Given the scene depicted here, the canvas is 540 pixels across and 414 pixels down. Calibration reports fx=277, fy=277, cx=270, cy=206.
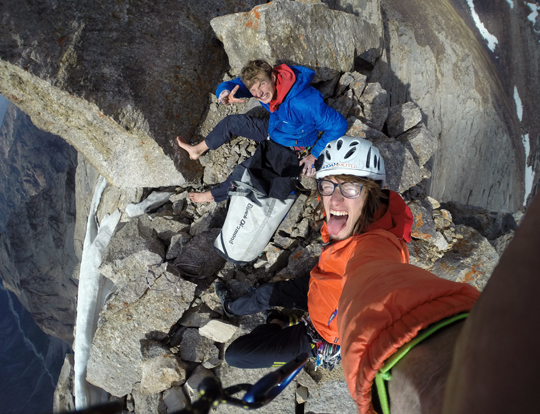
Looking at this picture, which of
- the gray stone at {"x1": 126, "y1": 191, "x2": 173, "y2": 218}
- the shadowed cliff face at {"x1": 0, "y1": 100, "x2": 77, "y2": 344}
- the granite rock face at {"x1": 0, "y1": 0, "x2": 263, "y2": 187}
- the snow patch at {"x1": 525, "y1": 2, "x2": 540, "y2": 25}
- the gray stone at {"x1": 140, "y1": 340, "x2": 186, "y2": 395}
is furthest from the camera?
the shadowed cliff face at {"x1": 0, "y1": 100, "x2": 77, "y2": 344}

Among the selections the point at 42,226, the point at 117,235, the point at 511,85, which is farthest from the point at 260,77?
the point at 42,226

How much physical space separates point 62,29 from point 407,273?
500cm

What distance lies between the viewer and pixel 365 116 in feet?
15.6

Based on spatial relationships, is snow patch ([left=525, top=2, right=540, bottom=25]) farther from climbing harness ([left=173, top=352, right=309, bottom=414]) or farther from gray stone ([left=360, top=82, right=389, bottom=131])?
climbing harness ([left=173, top=352, right=309, bottom=414])

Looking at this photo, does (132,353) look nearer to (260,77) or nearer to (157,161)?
(157,161)

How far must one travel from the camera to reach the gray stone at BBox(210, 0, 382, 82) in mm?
4273

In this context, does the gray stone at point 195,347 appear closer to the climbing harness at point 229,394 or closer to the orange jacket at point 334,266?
the orange jacket at point 334,266

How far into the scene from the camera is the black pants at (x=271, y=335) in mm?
3365

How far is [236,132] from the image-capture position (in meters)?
4.54

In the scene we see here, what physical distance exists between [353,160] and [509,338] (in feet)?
9.08

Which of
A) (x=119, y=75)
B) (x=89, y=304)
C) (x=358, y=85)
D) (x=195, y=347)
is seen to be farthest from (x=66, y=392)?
(x=358, y=85)

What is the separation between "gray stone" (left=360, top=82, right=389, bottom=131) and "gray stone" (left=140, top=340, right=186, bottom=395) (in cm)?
483

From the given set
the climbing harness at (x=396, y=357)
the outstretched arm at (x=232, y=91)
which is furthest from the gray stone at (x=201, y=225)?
the climbing harness at (x=396, y=357)

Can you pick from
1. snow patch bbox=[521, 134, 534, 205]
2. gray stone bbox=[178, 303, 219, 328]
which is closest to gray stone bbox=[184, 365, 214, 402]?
gray stone bbox=[178, 303, 219, 328]
